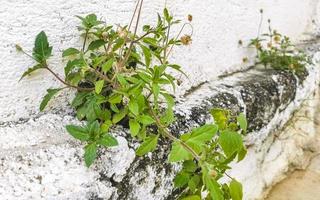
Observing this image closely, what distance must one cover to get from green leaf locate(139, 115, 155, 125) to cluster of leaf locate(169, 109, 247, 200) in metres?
0.13

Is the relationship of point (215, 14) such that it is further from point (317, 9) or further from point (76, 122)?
point (317, 9)

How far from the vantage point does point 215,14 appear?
7.77 ft

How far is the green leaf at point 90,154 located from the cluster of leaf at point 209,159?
229 mm

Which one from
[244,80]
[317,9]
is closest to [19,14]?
[244,80]

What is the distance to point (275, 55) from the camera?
290cm

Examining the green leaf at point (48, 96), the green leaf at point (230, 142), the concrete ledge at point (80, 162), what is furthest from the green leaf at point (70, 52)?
the green leaf at point (230, 142)

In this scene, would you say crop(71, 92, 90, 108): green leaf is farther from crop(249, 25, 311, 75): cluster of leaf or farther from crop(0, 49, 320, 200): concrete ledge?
crop(249, 25, 311, 75): cluster of leaf

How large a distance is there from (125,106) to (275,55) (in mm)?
1575

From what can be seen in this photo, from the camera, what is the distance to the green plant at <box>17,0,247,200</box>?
1425 mm

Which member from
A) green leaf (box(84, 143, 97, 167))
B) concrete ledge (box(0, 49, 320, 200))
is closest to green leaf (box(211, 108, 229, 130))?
concrete ledge (box(0, 49, 320, 200))

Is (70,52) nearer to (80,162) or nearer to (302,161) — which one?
(80,162)

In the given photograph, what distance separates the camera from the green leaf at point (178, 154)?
4.51ft

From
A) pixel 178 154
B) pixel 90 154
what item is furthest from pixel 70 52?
pixel 178 154

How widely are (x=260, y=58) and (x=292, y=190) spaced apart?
82 centimetres
